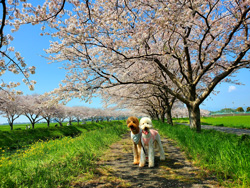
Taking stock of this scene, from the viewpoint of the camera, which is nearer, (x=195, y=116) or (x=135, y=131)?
(x=135, y=131)

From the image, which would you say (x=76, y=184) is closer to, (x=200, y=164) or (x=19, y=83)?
(x=200, y=164)

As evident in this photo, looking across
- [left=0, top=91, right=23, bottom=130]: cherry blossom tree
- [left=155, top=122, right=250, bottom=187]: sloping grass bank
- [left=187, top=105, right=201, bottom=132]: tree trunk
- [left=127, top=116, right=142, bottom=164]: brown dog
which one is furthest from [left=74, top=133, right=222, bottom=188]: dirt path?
[left=0, top=91, right=23, bottom=130]: cherry blossom tree

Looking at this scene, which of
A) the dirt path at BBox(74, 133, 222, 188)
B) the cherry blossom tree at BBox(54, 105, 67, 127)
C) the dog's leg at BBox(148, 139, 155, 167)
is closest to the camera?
the dirt path at BBox(74, 133, 222, 188)

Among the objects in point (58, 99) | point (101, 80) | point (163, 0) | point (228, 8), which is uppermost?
point (228, 8)

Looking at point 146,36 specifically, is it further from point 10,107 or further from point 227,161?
point 10,107

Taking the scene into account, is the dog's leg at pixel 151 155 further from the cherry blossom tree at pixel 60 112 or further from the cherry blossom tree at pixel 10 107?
the cherry blossom tree at pixel 60 112

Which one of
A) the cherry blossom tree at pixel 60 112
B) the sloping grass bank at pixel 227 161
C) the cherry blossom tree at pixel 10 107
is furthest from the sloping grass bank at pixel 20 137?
the cherry blossom tree at pixel 60 112

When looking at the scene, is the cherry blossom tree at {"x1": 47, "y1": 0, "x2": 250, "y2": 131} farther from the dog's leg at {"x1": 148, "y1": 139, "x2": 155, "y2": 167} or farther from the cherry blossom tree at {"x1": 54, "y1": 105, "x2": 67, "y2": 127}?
the cherry blossom tree at {"x1": 54, "y1": 105, "x2": 67, "y2": 127}

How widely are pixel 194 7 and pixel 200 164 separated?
478 centimetres

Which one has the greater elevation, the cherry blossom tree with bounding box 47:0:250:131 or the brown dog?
the cherry blossom tree with bounding box 47:0:250:131

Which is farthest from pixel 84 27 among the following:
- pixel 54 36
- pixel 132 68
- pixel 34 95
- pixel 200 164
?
pixel 34 95

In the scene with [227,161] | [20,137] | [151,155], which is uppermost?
[227,161]

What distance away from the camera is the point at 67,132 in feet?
81.9

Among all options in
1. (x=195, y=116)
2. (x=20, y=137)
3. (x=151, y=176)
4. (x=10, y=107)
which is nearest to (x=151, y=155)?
(x=151, y=176)
